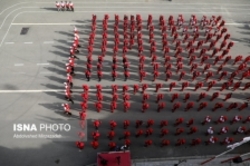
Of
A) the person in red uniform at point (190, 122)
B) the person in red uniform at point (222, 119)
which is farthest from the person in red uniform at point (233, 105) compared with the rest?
the person in red uniform at point (190, 122)

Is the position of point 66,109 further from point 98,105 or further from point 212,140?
point 212,140

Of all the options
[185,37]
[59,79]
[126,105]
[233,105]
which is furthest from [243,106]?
[59,79]

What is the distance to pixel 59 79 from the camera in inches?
877

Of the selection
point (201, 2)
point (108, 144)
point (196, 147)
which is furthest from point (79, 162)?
point (201, 2)

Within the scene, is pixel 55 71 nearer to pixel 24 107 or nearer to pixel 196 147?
pixel 24 107

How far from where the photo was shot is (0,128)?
19094mm

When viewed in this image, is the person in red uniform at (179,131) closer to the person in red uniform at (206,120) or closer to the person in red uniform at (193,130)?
the person in red uniform at (193,130)

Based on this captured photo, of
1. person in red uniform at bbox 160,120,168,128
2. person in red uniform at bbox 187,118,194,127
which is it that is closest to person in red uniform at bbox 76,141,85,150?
person in red uniform at bbox 160,120,168,128

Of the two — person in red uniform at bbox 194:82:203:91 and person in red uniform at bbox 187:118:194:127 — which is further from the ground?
person in red uniform at bbox 194:82:203:91

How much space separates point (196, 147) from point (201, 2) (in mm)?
19220

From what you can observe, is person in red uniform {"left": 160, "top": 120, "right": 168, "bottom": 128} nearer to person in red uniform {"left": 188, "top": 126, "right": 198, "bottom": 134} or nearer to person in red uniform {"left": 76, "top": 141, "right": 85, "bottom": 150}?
person in red uniform {"left": 188, "top": 126, "right": 198, "bottom": 134}

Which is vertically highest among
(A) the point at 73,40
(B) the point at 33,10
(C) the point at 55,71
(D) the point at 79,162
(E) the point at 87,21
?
(B) the point at 33,10

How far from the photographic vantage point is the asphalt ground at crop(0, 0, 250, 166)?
18.2 metres

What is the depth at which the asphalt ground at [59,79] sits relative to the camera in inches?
717
